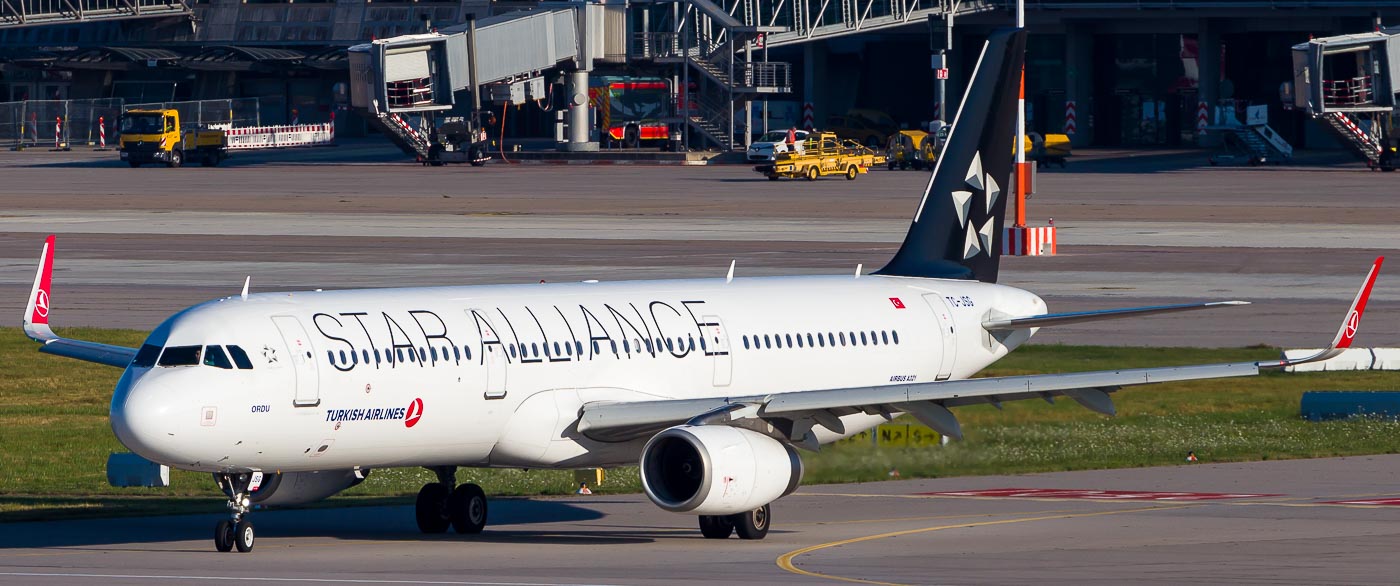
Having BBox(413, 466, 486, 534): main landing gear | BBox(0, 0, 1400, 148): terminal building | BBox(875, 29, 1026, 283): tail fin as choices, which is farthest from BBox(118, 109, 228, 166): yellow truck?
BBox(413, 466, 486, 534): main landing gear

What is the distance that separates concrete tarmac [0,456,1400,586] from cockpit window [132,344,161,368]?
226 centimetres

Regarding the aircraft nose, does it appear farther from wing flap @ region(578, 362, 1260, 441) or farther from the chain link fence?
the chain link fence

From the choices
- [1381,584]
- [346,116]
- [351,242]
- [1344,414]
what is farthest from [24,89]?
[1381,584]

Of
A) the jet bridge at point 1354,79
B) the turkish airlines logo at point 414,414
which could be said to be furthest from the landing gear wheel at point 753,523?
the jet bridge at point 1354,79

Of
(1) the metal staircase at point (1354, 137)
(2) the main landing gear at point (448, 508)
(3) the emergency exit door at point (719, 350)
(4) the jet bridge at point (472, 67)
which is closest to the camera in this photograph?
(2) the main landing gear at point (448, 508)

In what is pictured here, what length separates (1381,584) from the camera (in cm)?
2003

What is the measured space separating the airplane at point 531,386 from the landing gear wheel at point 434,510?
0.02m

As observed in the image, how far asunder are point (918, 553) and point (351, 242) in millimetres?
51953

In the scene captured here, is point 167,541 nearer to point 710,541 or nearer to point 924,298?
point 710,541

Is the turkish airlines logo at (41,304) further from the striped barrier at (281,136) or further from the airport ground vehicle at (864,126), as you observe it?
the striped barrier at (281,136)

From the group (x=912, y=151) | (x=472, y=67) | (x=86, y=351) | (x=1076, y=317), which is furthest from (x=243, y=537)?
(x=472, y=67)

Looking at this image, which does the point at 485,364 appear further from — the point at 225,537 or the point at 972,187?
the point at 972,187

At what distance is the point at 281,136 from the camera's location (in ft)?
500

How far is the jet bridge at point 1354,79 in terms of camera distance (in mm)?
111000
